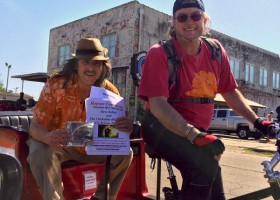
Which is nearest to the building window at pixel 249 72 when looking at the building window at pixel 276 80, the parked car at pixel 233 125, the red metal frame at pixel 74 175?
the building window at pixel 276 80

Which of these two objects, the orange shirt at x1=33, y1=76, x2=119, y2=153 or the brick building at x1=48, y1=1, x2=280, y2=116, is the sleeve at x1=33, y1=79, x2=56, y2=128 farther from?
the brick building at x1=48, y1=1, x2=280, y2=116

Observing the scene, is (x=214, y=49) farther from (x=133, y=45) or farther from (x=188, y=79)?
(x=133, y=45)

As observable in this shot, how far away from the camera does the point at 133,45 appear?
21.4m

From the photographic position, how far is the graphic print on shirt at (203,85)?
7.84ft

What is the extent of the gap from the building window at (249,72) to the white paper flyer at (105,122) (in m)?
29.3

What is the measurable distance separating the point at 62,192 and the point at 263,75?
107ft

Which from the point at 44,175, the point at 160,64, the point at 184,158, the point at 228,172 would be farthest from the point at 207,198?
the point at 228,172

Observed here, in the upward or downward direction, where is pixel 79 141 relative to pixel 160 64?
downward

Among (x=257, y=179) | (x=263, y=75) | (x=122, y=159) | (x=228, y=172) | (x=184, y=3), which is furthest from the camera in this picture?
(x=263, y=75)

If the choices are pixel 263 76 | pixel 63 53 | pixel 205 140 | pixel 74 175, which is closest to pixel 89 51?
pixel 74 175

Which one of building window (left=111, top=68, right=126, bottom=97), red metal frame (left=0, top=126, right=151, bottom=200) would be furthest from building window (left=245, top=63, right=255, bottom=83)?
red metal frame (left=0, top=126, right=151, bottom=200)

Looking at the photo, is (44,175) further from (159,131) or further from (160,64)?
(160,64)

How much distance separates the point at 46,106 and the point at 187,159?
4.38 ft

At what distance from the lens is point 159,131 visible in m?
2.30
